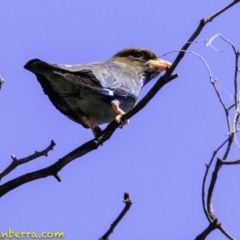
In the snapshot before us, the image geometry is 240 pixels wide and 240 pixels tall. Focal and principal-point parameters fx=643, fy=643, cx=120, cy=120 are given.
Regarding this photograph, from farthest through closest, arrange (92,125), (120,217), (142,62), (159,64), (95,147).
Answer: (142,62) < (159,64) < (92,125) < (95,147) < (120,217)

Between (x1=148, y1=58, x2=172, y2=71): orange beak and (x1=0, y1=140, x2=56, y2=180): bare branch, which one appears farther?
(x1=148, y1=58, x2=172, y2=71): orange beak

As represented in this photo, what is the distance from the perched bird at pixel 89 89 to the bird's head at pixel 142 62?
1.39 feet

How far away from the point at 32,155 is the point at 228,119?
145 centimetres

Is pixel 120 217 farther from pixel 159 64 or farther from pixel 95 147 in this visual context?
pixel 159 64

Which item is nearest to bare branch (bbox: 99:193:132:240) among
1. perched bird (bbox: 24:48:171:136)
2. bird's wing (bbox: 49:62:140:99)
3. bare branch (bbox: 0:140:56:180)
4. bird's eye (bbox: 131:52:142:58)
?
bare branch (bbox: 0:140:56:180)

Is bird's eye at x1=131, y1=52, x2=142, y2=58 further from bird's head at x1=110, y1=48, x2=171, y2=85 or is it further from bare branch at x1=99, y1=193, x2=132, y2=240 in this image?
bare branch at x1=99, y1=193, x2=132, y2=240

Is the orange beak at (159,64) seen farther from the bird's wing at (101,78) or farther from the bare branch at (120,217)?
the bare branch at (120,217)

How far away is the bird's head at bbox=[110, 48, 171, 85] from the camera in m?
7.93

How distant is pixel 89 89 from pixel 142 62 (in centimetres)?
181

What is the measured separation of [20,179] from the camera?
4.25 m

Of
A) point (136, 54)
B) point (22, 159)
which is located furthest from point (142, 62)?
point (22, 159)

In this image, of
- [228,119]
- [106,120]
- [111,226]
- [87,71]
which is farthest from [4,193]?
[106,120]

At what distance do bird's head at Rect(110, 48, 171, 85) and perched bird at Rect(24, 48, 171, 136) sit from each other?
0.42 metres

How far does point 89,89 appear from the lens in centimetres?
646
